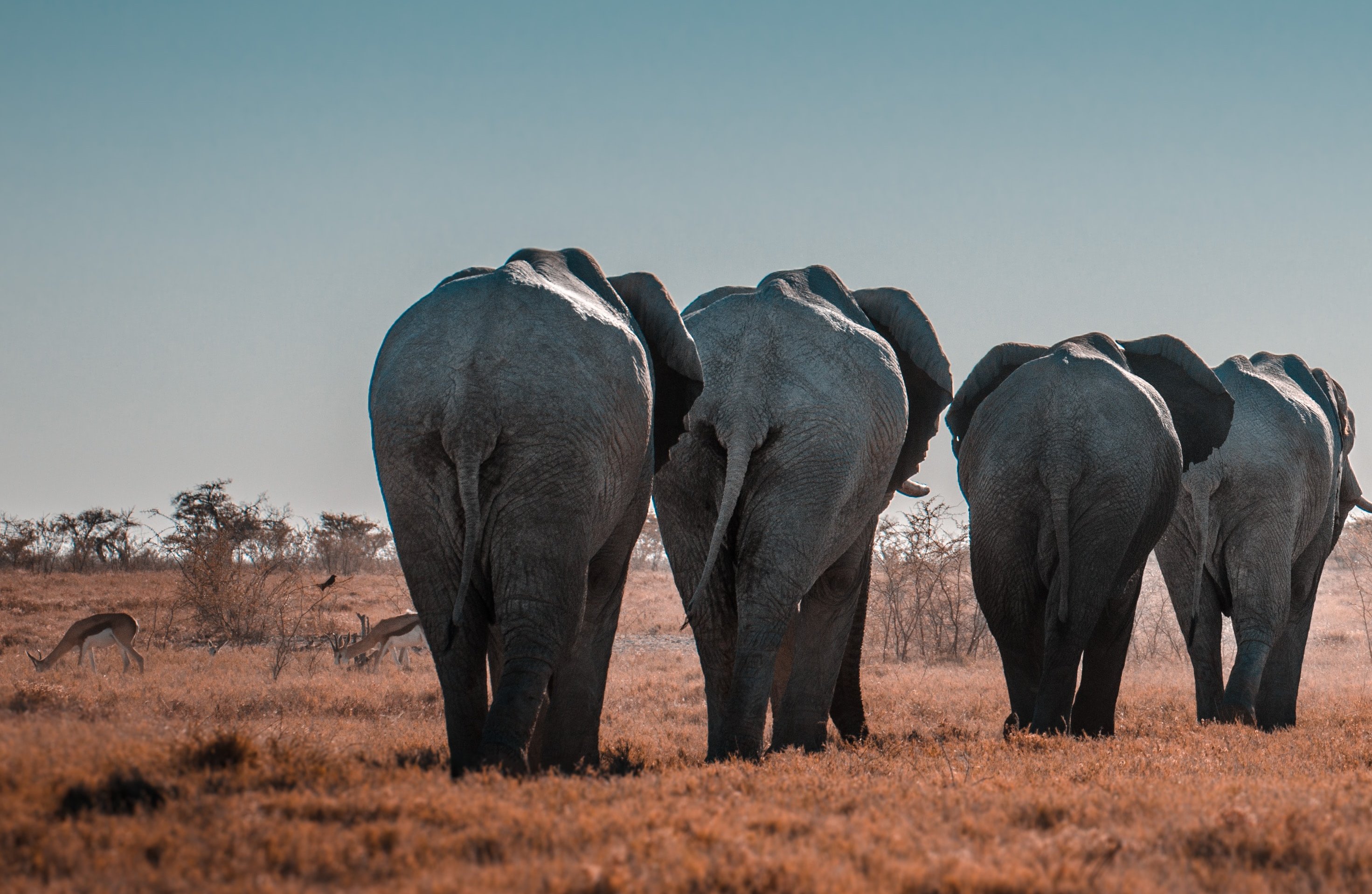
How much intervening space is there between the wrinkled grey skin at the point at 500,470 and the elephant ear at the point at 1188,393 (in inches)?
236

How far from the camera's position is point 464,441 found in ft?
15.9

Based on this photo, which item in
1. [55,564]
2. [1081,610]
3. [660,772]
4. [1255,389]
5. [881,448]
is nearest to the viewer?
[660,772]

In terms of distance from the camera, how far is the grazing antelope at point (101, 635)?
44.4 ft

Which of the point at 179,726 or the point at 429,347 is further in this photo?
the point at 179,726

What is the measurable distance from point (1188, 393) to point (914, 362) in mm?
2947

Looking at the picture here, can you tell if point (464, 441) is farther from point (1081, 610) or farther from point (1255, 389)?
point (1255, 389)

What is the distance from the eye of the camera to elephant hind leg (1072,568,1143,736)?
8.23m

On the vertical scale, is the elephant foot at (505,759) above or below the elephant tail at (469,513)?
below

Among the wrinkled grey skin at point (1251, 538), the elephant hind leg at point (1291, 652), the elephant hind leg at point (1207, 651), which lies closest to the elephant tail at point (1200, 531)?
the wrinkled grey skin at point (1251, 538)

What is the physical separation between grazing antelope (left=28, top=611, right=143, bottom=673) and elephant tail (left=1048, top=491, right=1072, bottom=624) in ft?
35.8

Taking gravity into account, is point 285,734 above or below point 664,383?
below

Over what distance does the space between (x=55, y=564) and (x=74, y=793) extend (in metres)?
35.8

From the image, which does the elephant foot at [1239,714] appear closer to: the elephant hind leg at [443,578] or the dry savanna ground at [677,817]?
the dry savanna ground at [677,817]

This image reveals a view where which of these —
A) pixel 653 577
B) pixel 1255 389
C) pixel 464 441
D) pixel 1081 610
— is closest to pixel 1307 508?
pixel 1255 389
